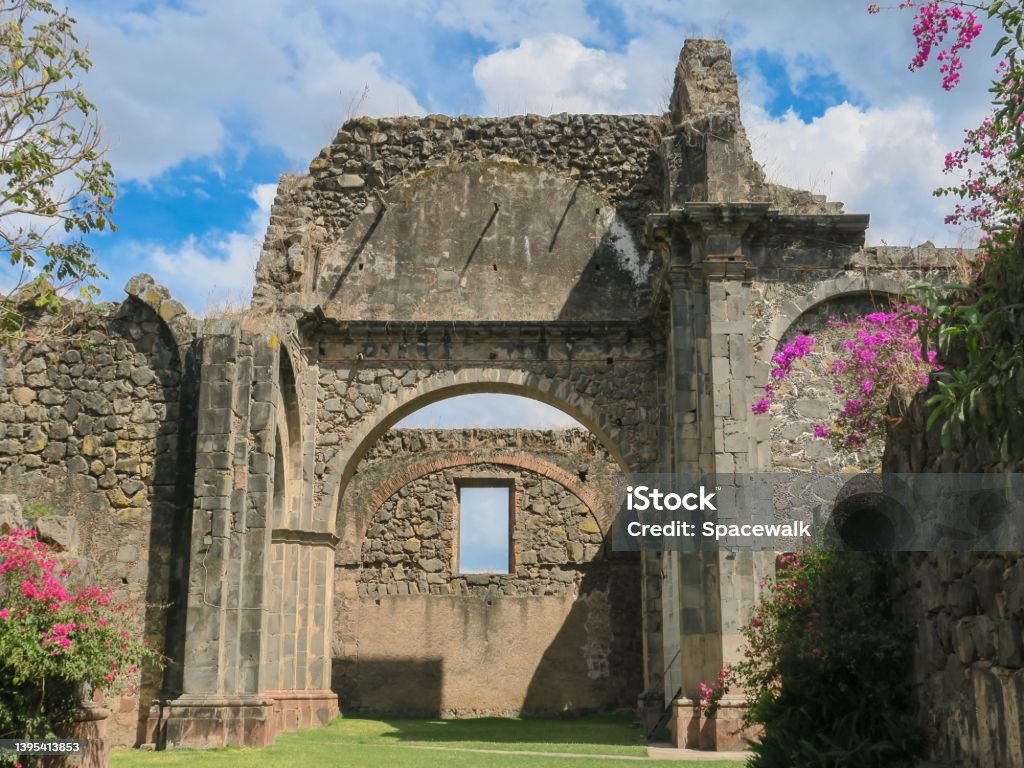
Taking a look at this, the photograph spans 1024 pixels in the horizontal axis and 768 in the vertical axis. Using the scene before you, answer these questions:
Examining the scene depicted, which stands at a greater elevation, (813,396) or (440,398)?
(440,398)

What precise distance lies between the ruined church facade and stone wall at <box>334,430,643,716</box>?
43 mm

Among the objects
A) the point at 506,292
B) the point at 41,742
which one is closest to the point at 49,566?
the point at 41,742

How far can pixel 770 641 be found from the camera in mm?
8141

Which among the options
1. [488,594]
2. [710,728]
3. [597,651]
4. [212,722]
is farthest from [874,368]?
[488,594]

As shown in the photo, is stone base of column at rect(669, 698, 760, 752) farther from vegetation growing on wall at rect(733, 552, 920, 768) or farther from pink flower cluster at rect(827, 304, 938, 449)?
vegetation growing on wall at rect(733, 552, 920, 768)

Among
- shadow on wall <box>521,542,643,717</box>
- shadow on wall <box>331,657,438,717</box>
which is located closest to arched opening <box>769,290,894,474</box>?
shadow on wall <box>521,542,643,717</box>

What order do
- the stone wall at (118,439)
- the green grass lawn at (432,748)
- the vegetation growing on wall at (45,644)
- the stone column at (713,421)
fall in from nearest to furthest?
the vegetation growing on wall at (45,644)
the green grass lawn at (432,748)
the stone wall at (118,439)
the stone column at (713,421)

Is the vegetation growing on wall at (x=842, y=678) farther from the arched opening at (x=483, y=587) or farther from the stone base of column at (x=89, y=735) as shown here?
the arched opening at (x=483, y=587)

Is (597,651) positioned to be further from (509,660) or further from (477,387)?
(477,387)

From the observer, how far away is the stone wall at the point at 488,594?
2042 cm

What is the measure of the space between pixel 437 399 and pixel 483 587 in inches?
252

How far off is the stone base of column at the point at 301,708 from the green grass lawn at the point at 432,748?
0.23 meters

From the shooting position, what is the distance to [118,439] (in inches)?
444

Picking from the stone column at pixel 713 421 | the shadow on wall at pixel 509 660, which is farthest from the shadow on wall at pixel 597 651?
the stone column at pixel 713 421
